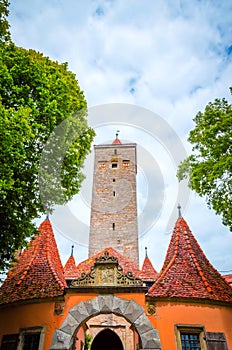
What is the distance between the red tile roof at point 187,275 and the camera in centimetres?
878

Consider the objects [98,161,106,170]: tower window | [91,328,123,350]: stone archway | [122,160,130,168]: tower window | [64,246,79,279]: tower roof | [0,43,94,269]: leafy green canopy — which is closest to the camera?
[0,43,94,269]: leafy green canopy

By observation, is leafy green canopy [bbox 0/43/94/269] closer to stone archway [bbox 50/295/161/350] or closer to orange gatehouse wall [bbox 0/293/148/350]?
orange gatehouse wall [bbox 0/293/148/350]

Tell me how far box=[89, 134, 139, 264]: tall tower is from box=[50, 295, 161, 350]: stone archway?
41.1ft

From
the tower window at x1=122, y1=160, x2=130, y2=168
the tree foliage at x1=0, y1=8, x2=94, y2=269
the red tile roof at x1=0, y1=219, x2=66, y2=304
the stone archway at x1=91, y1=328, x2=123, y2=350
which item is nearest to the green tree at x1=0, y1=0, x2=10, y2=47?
the tree foliage at x1=0, y1=8, x2=94, y2=269

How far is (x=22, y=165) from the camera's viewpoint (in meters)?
8.02

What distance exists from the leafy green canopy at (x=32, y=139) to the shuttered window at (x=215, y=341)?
5.45 meters

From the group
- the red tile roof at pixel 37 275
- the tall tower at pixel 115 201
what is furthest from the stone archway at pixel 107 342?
the red tile roof at pixel 37 275

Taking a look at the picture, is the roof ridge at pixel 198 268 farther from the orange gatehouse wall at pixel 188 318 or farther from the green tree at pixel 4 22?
the green tree at pixel 4 22

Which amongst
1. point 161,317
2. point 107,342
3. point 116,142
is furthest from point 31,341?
point 116,142

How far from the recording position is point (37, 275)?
9.89m

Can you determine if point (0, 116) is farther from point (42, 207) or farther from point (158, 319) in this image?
point (158, 319)

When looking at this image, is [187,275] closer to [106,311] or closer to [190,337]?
[190,337]

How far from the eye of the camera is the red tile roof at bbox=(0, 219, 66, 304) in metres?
9.06

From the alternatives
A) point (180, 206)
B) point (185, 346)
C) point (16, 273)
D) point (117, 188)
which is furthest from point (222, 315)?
point (117, 188)
